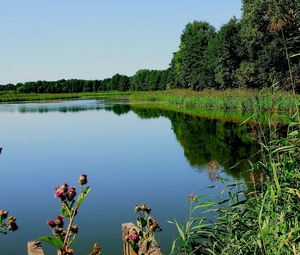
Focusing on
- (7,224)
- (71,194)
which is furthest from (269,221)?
(7,224)

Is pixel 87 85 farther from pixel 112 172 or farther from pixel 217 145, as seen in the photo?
pixel 112 172

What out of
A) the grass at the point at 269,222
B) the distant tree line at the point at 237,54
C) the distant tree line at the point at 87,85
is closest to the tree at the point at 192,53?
the distant tree line at the point at 237,54

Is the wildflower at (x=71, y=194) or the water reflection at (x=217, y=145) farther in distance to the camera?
the water reflection at (x=217, y=145)

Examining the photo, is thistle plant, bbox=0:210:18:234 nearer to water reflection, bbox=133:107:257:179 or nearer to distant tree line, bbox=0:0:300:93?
water reflection, bbox=133:107:257:179

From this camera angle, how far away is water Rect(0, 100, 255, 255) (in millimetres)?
7246

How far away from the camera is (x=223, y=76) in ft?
137

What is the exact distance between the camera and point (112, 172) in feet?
39.5

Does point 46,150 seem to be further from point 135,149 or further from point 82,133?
point 82,133

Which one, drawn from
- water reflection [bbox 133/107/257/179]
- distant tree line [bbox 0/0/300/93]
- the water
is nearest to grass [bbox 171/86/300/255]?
the water

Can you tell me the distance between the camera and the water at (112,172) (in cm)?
725

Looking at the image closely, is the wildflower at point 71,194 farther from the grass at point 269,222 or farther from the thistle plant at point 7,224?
the grass at point 269,222

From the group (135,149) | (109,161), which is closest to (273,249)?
(109,161)

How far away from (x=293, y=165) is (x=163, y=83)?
78454 mm

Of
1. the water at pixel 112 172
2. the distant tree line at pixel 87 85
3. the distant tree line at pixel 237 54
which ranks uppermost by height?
the distant tree line at pixel 237 54
